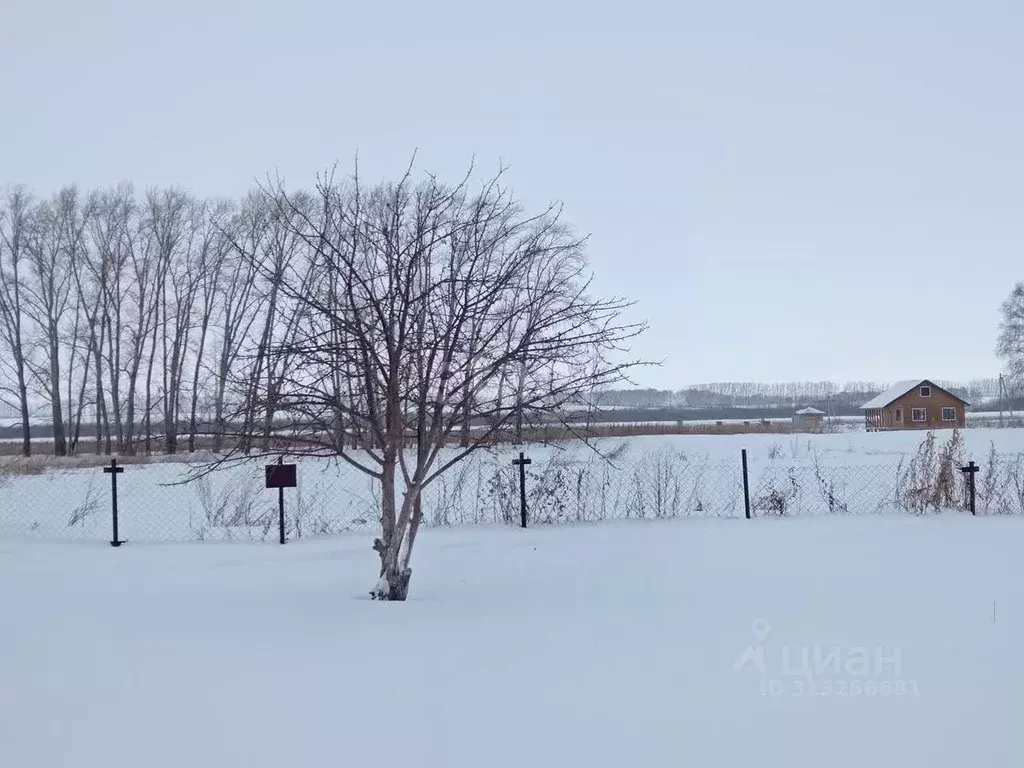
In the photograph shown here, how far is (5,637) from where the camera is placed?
18.9 feet

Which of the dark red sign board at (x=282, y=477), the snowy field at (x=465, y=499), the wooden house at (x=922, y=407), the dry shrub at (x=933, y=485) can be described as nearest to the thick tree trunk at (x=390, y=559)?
the snowy field at (x=465, y=499)

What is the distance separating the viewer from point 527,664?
5.02 m

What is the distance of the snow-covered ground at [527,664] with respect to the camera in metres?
3.82

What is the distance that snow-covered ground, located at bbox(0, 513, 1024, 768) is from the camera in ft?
12.5

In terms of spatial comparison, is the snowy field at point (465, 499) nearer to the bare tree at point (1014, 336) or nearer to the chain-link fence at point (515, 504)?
the chain-link fence at point (515, 504)

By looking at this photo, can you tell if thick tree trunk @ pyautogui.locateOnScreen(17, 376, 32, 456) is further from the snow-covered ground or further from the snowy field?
the snow-covered ground

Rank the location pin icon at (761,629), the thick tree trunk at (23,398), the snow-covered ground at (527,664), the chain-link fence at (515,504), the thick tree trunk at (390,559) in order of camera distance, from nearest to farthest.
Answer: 1. the snow-covered ground at (527,664)
2. the location pin icon at (761,629)
3. the thick tree trunk at (390,559)
4. the chain-link fence at (515,504)
5. the thick tree trunk at (23,398)

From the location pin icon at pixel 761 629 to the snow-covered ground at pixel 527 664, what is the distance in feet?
0.07

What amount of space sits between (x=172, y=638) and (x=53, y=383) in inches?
1461

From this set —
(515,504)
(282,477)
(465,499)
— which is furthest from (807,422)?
(282,477)

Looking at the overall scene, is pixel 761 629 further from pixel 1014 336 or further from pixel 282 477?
pixel 1014 336

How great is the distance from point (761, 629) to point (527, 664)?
1.84m

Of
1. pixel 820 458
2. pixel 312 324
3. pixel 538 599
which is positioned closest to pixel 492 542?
pixel 538 599

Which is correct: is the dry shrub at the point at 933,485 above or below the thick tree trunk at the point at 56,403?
below
